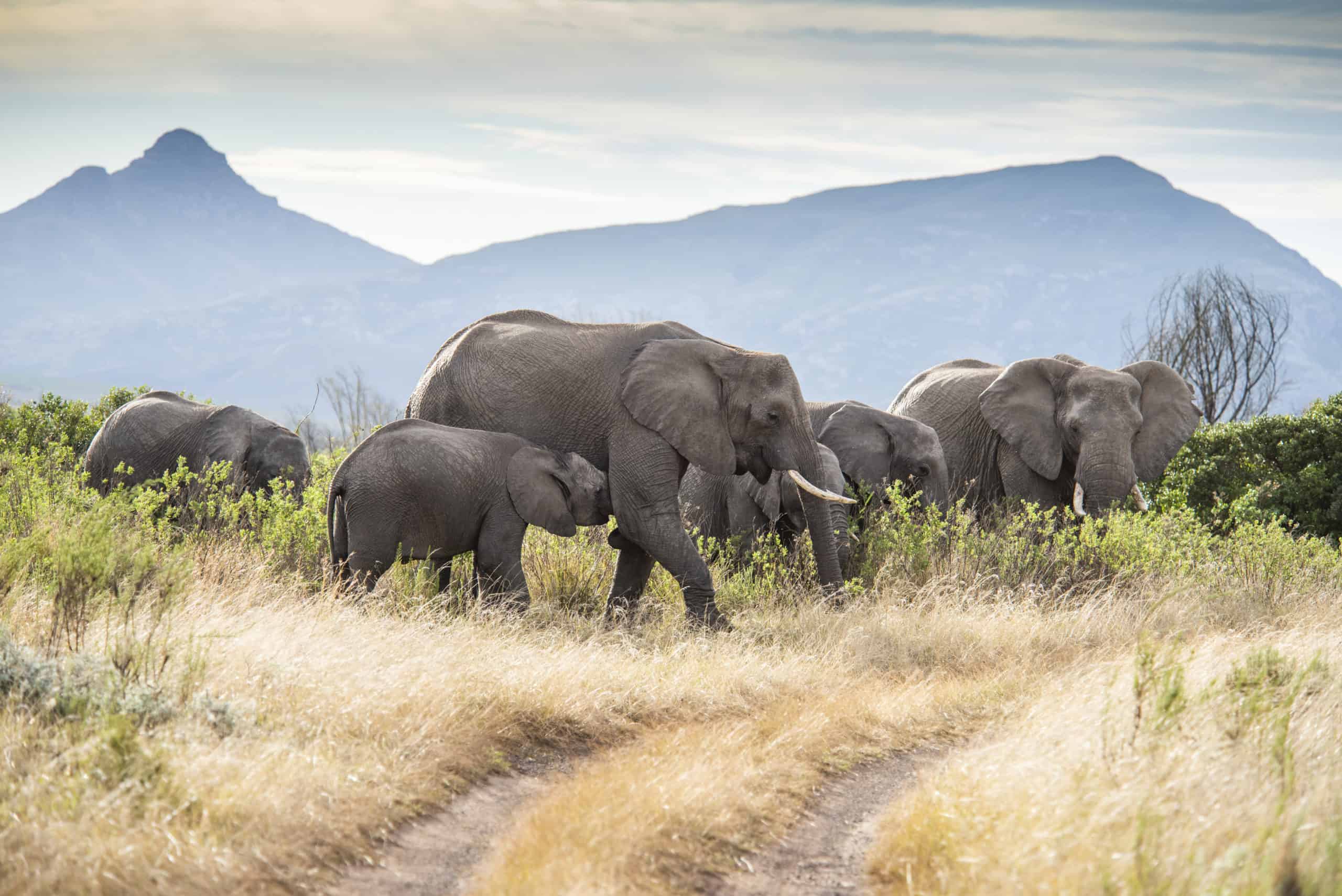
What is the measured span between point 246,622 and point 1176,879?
19.6 ft

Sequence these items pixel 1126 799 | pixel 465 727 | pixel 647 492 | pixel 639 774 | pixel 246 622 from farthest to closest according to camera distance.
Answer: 1. pixel 647 492
2. pixel 246 622
3. pixel 465 727
4. pixel 639 774
5. pixel 1126 799

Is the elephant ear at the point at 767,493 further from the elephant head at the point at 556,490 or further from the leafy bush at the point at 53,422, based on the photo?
the leafy bush at the point at 53,422

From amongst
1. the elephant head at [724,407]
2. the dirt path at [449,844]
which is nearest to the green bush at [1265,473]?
the elephant head at [724,407]

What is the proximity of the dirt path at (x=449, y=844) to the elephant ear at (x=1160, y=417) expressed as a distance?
985 centimetres

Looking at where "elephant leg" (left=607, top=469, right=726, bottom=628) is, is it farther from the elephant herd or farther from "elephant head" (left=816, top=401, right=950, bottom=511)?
"elephant head" (left=816, top=401, right=950, bottom=511)

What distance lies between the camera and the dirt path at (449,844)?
547cm

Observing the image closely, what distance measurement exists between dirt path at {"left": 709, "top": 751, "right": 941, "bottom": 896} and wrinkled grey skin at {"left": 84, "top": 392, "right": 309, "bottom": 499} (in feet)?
28.4

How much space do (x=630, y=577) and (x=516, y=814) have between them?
520cm

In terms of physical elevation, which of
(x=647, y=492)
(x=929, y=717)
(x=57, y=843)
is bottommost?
(x=929, y=717)

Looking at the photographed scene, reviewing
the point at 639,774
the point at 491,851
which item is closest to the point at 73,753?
the point at 491,851

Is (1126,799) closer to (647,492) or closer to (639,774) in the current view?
(639,774)

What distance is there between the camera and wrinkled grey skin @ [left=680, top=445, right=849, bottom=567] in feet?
40.8

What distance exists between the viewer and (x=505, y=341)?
1112 cm

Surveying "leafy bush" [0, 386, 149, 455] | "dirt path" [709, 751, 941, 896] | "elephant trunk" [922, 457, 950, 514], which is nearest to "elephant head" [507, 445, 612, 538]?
"dirt path" [709, 751, 941, 896]
